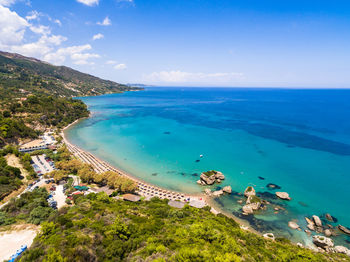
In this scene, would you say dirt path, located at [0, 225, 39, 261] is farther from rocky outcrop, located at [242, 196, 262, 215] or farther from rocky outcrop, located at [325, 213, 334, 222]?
rocky outcrop, located at [325, 213, 334, 222]

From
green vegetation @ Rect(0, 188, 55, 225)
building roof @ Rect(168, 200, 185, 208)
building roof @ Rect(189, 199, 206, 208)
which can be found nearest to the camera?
green vegetation @ Rect(0, 188, 55, 225)

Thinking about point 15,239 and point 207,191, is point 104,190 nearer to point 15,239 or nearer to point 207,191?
point 15,239

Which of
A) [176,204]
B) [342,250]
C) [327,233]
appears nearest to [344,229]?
[327,233]

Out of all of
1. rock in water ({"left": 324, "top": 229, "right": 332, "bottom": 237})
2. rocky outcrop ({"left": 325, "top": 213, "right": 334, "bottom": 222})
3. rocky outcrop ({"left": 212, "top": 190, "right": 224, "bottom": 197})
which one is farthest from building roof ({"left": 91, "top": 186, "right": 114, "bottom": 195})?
rocky outcrop ({"left": 325, "top": 213, "right": 334, "bottom": 222})

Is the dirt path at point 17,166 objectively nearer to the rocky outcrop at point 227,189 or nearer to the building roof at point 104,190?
the building roof at point 104,190

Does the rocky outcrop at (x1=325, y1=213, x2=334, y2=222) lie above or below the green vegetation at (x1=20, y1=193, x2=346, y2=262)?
below

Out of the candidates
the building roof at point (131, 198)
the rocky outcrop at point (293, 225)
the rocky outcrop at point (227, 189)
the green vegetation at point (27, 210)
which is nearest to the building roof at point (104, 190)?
the building roof at point (131, 198)
